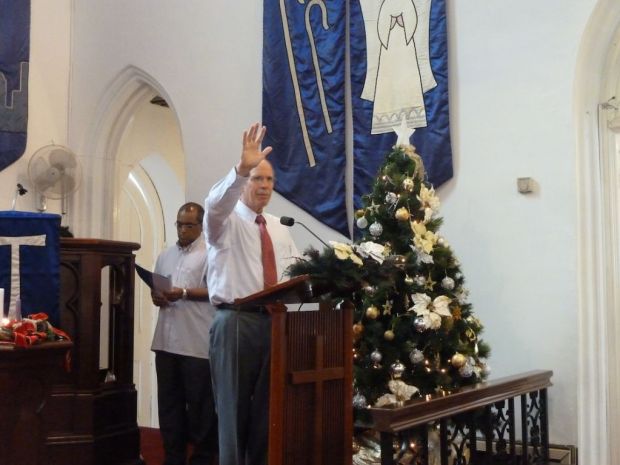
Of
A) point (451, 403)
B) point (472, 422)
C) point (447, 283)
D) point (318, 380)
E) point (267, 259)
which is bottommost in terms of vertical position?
point (472, 422)

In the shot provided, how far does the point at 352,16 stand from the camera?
19.0 ft

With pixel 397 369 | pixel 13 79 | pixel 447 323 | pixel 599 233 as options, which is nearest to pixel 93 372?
pixel 397 369

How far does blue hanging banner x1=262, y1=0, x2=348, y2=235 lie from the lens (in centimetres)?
579

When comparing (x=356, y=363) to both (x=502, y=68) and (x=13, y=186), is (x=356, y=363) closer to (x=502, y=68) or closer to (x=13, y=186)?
(x=502, y=68)

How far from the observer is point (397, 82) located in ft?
18.0

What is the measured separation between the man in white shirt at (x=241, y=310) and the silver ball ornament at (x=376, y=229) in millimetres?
700

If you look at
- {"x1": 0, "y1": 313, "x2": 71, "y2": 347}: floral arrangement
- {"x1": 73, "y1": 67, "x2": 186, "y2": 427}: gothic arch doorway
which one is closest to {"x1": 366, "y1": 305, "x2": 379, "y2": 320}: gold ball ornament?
{"x1": 0, "y1": 313, "x2": 71, "y2": 347}: floral arrangement

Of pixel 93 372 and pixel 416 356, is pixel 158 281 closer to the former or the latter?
pixel 93 372

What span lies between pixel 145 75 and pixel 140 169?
2192mm

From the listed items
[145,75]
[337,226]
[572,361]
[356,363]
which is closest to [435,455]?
[356,363]

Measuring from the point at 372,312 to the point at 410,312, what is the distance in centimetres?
19

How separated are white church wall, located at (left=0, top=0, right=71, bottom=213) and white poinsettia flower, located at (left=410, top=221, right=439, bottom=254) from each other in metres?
3.89

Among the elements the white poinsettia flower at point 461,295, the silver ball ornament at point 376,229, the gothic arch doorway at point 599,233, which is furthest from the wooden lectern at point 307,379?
the gothic arch doorway at point 599,233

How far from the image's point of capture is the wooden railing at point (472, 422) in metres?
2.94
